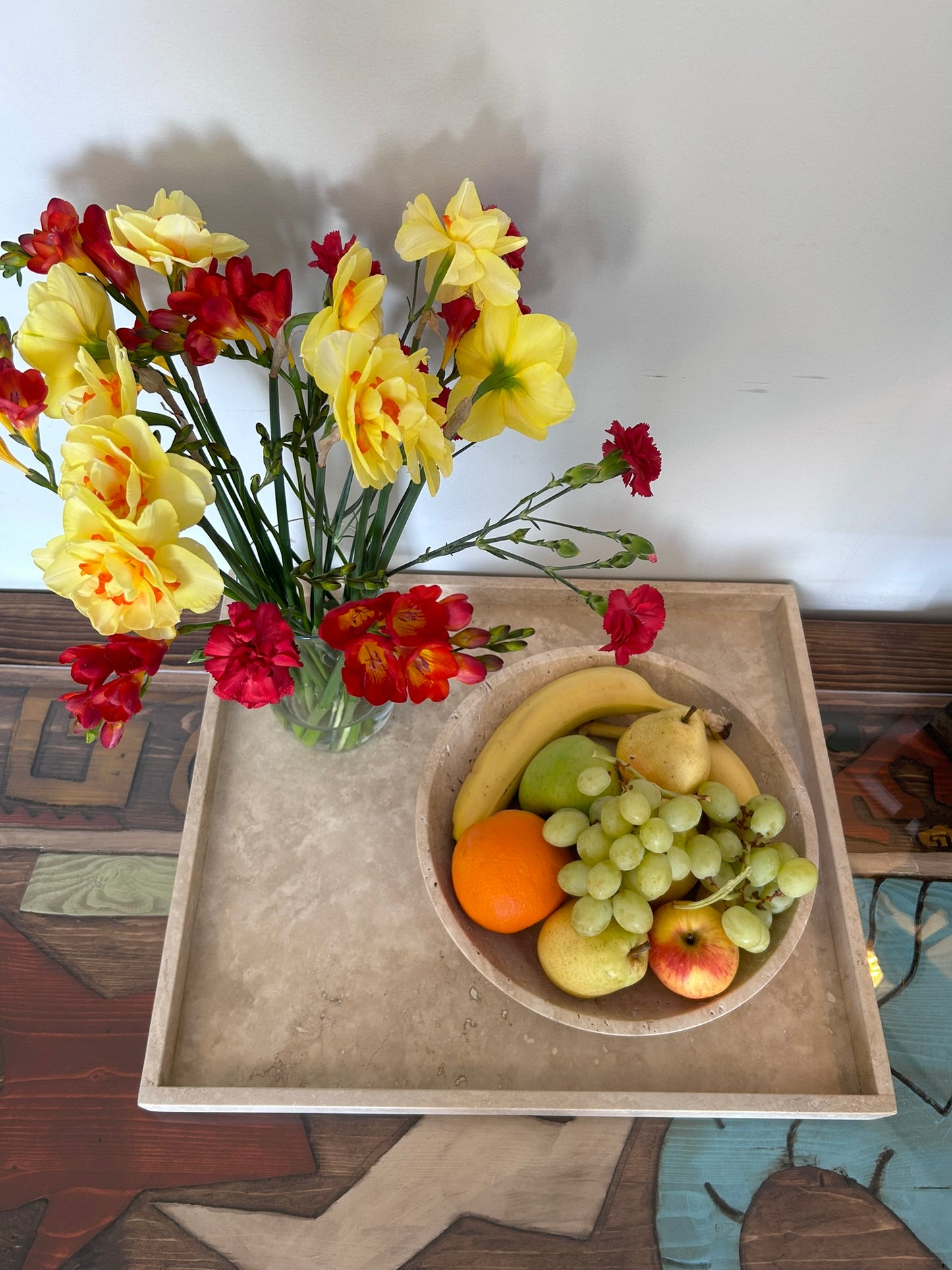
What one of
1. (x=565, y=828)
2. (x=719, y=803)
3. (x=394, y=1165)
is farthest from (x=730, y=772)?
(x=394, y=1165)

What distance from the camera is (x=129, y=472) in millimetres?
425

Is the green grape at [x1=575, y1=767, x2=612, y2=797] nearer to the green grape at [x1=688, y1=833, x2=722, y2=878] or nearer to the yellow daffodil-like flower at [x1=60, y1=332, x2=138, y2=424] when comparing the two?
the green grape at [x1=688, y1=833, x2=722, y2=878]

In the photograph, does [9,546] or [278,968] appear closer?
[278,968]

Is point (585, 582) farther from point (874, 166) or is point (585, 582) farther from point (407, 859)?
point (874, 166)

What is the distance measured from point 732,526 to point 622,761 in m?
0.32

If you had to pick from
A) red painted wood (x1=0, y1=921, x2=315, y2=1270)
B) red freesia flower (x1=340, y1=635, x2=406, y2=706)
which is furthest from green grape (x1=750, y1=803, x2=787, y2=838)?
red painted wood (x1=0, y1=921, x2=315, y2=1270)

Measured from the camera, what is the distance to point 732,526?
883 mm

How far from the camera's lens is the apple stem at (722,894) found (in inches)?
24.6

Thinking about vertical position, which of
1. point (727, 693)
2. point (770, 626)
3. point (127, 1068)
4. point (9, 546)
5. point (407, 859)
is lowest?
point (127, 1068)

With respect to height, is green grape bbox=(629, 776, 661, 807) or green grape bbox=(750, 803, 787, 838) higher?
green grape bbox=(629, 776, 661, 807)

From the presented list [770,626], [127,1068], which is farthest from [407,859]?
[770,626]

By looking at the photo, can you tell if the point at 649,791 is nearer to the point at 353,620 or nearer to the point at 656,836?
the point at 656,836

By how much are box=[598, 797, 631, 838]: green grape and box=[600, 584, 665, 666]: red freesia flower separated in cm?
14

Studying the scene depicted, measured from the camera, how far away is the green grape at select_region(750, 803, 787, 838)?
2.15ft
